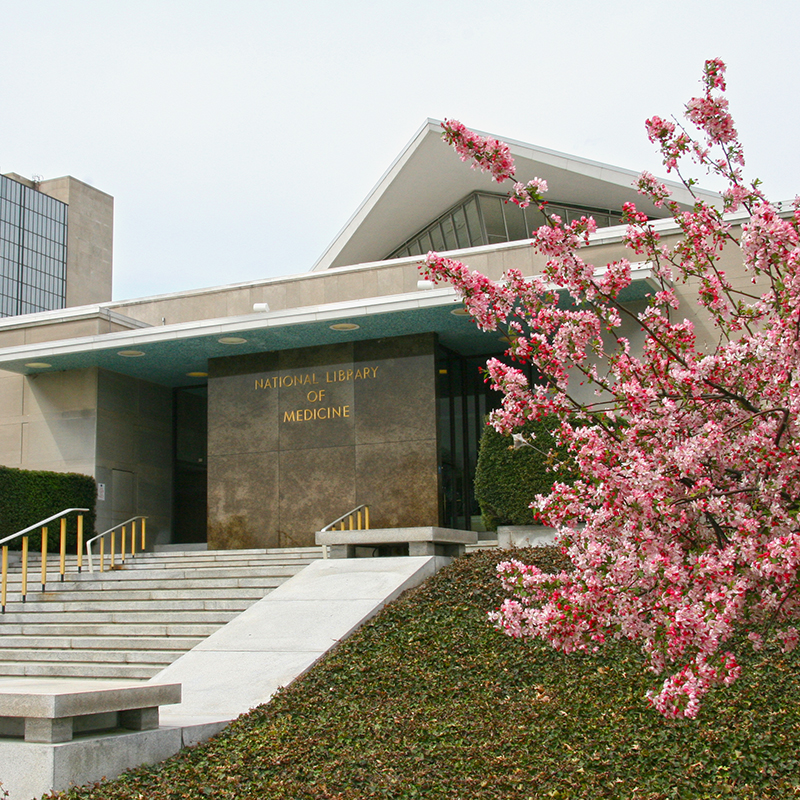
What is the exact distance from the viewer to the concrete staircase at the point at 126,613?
9.98 meters

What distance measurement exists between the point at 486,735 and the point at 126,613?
Answer: 19.9ft

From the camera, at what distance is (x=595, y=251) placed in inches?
600

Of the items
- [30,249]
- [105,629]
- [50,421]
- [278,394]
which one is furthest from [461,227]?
[30,249]

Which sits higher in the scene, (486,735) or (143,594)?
(143,594)

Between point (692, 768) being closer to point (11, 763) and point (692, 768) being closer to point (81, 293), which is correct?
point (11, 763)

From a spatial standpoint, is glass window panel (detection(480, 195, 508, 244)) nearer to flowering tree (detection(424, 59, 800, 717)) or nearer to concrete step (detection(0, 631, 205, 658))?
concrete step (detection(0, 631, 205, 658))

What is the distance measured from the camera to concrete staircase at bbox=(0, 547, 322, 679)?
32.8 ft

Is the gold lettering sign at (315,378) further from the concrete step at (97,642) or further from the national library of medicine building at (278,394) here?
the concrete step at (97,642)

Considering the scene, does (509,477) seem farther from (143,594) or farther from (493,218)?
(493,218)

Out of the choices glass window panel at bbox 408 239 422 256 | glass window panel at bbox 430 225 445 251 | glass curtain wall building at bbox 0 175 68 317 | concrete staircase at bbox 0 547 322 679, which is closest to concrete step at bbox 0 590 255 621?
concrete staircase at bbox 0 547 322 679

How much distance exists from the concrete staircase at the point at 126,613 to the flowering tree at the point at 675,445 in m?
5.94

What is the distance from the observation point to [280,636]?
9.47 m

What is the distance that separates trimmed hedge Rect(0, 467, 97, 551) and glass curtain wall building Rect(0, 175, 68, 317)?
62340mm

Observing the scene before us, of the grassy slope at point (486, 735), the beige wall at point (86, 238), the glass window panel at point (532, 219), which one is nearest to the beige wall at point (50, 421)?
the grassy slope at point (486, 735)
